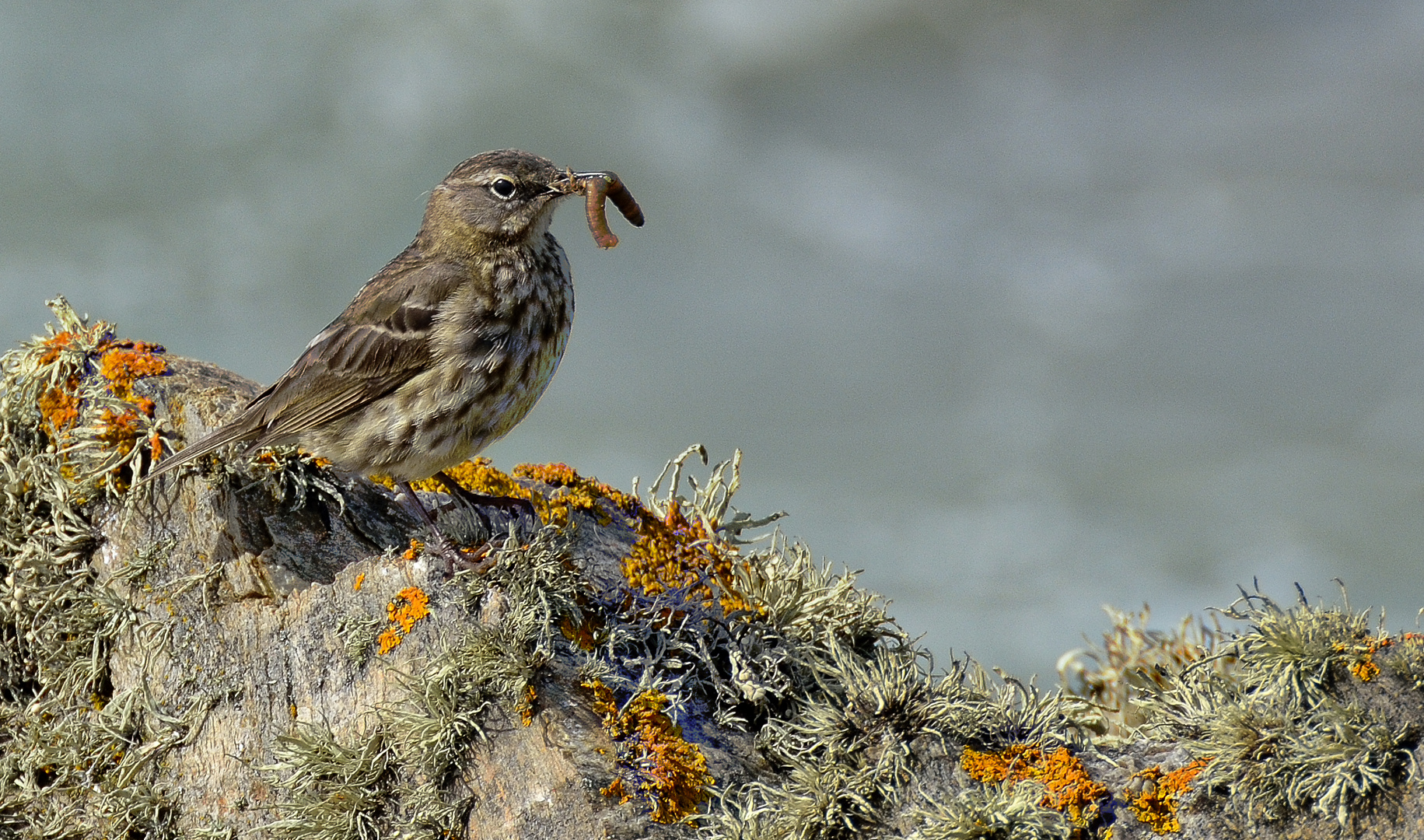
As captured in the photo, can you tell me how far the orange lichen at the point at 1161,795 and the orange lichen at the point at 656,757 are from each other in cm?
142

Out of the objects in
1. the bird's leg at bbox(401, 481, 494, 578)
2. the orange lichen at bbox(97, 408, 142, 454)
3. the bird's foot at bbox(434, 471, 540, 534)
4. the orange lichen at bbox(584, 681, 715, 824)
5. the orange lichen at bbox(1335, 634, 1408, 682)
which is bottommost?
the orange lichen at bbox(584, 681, 715, 824)

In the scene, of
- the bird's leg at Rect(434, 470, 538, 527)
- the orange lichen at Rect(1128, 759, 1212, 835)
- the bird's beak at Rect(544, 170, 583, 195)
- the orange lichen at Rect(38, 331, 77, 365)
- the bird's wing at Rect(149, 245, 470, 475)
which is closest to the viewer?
the orange lichen at Rect(1128, 759, 1212, 835)

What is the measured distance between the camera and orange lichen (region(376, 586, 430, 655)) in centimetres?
406

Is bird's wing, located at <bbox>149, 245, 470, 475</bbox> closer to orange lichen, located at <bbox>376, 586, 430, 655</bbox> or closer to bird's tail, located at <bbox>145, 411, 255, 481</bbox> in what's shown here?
bird's tail, located at <bbox>145, 411, 255, 481</bbox>

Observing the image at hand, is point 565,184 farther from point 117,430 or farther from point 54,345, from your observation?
point 54,345

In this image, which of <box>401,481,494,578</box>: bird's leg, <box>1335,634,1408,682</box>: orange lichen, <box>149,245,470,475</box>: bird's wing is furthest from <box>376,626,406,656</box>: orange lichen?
<box>1335,634,1408,682</box>: orange lichen

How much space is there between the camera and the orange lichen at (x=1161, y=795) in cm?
358

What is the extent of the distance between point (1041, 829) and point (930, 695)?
0.63m

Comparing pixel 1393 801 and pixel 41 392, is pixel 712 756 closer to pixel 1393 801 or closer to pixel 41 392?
pixel 1393 801

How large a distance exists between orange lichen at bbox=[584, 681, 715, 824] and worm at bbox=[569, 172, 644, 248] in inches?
84.8

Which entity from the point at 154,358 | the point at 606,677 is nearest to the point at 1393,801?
the point at 606,677

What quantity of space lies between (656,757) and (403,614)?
43.3 inches

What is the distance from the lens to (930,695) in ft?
13.0

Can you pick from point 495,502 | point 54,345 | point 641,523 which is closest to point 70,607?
point 54,345
